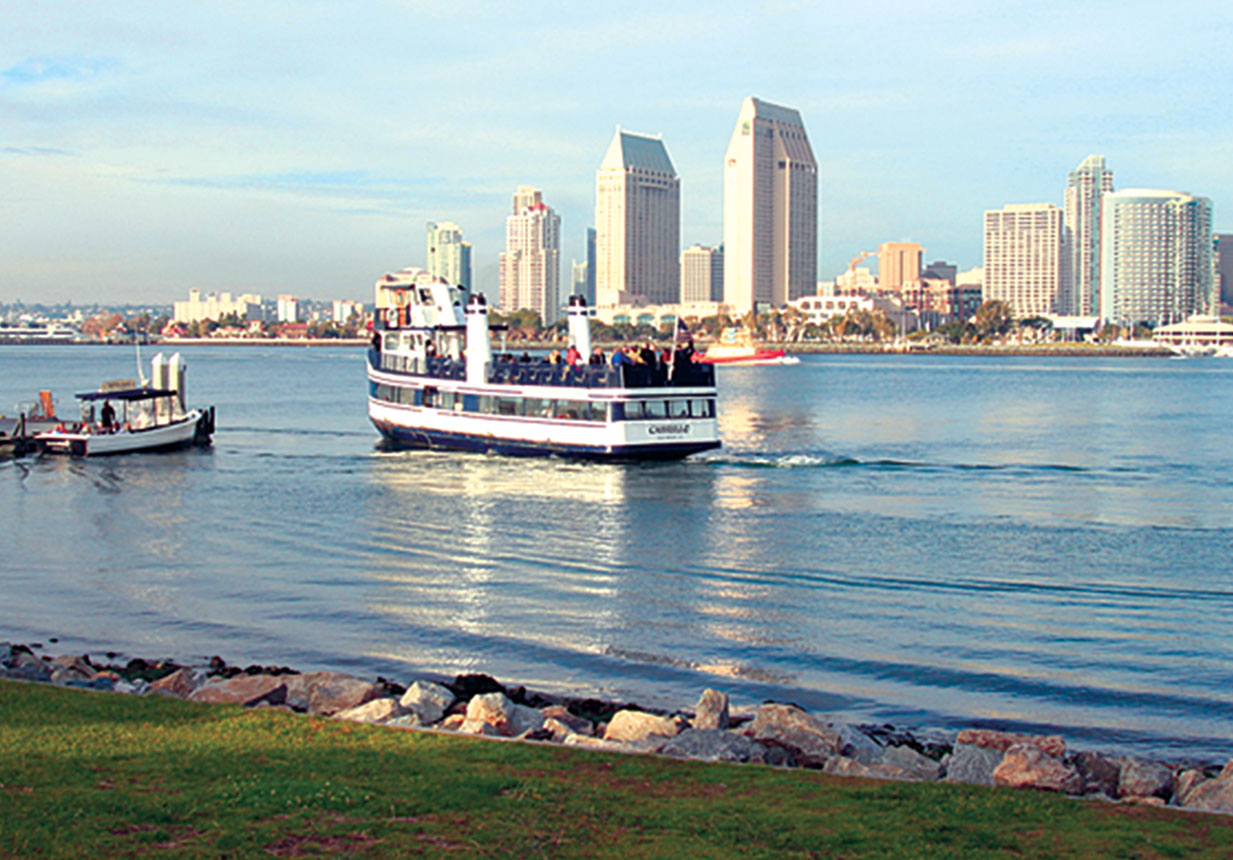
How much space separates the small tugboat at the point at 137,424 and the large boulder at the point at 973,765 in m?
52.3

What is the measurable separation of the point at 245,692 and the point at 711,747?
261 inches

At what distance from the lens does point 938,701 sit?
1933cm

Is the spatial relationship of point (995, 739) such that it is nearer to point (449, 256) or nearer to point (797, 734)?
point (797, 734)

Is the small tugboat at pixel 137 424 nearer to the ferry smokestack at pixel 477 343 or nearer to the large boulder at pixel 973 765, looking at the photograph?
the ferry smokestack at pixel 477 343

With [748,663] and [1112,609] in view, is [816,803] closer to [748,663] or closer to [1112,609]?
[748,663]

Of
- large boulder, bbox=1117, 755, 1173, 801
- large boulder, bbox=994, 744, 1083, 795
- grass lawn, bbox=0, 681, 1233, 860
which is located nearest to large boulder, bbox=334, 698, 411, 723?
grass lawn, bbox=0, 681, 1233, 860

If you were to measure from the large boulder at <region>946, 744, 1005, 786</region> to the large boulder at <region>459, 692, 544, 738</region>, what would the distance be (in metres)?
4.96

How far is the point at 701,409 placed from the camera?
171 ft

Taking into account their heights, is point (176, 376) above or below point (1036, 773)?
above

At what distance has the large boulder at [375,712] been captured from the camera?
1547 centimetres

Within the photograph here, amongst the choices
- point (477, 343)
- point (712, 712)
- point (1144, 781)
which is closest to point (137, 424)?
point (477, 343)

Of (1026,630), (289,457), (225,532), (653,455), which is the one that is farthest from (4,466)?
(1026,630)

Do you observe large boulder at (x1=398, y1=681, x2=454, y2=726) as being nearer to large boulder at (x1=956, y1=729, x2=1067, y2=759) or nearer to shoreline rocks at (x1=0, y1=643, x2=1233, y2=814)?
shoreline rocks at (x1=0, y1=643, x2=1233, y2=814)

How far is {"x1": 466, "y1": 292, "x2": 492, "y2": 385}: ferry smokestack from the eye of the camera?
56.2 metres
